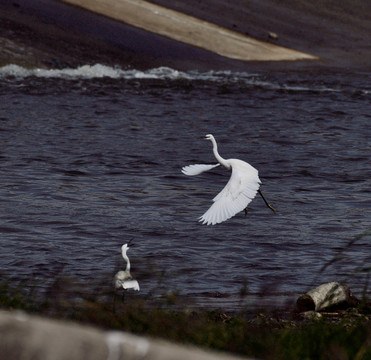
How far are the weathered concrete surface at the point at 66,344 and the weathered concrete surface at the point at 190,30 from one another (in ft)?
90.6

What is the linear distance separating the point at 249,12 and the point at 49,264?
90.7 feet

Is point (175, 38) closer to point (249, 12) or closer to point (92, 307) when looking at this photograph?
point (249, 12)

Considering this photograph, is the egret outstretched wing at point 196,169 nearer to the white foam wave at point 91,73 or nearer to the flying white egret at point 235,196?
the flying white egret at point 235,196

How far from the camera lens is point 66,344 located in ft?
11.1

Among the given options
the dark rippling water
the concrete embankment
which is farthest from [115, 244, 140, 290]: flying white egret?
the concrete embankment

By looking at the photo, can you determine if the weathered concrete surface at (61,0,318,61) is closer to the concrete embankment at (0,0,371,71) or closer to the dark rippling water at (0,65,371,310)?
the concrete embankment at (0,0,371,71)

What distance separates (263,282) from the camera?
962 centimetres

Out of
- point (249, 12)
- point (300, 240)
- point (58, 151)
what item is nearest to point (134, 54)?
point (249, 12)

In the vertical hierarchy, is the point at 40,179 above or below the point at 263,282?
below

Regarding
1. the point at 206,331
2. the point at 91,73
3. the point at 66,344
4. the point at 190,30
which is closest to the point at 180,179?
the point at 206,331

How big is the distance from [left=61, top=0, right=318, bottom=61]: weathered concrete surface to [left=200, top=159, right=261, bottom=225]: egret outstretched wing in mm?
20011

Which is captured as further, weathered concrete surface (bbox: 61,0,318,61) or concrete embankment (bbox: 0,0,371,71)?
weathered concrete surface (bbox: 61,0,318,61)

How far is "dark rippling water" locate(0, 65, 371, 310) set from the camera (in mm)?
10102

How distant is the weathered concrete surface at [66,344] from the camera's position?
3.34m
